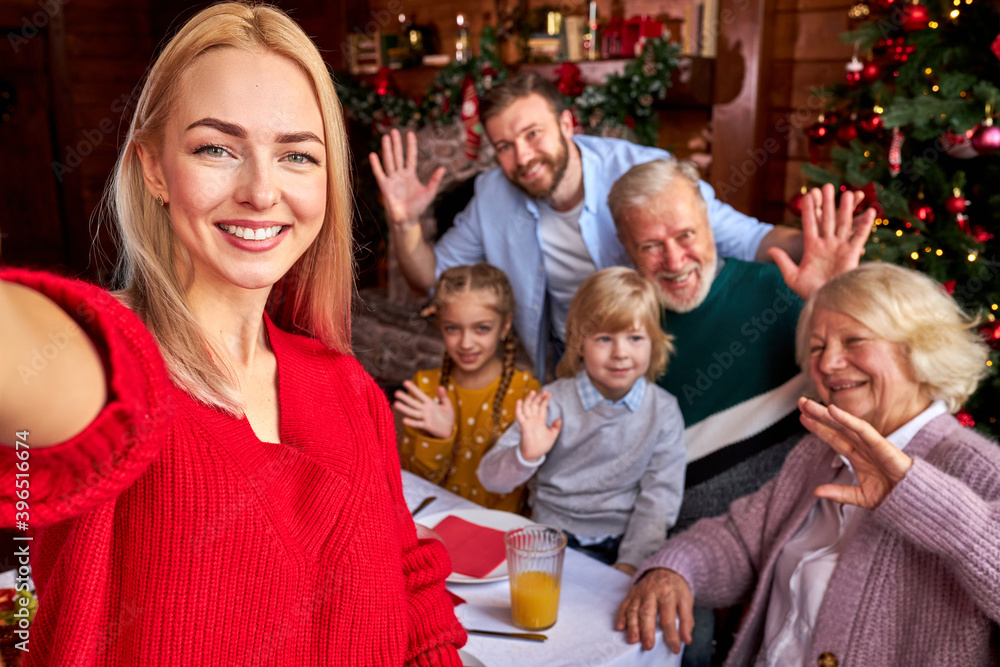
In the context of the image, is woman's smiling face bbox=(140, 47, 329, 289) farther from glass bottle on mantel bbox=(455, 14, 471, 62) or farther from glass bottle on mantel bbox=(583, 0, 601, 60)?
glass bottle on mantel bbox=(455, 14, 471, 62)

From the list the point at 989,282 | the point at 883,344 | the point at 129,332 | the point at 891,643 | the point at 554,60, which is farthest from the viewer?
the point at 554,60

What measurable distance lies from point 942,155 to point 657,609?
1.77 meters

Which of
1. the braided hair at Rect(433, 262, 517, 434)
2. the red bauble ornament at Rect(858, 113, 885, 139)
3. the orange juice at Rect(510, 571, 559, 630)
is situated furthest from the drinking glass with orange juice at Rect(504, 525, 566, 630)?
the red bauble ornament at Rect(858, 113, 885, 139)

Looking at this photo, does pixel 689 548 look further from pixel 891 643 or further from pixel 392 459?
pixel 392 459

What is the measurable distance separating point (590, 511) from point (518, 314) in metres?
1.04

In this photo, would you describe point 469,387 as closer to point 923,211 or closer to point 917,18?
point 923,211

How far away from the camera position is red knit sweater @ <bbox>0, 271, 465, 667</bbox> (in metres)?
0.44

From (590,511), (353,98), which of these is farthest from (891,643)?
(353,98)

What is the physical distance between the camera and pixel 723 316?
77.6 inches

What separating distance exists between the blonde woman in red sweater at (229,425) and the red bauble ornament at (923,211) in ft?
6.48

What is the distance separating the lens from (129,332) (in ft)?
1.49

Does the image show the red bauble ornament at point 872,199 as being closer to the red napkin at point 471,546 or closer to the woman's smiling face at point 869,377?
the woman's smiling face at point 869,377

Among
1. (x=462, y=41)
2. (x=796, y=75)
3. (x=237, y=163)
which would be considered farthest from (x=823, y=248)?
(x=462, y=41)

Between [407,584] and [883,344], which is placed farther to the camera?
[883,344]
